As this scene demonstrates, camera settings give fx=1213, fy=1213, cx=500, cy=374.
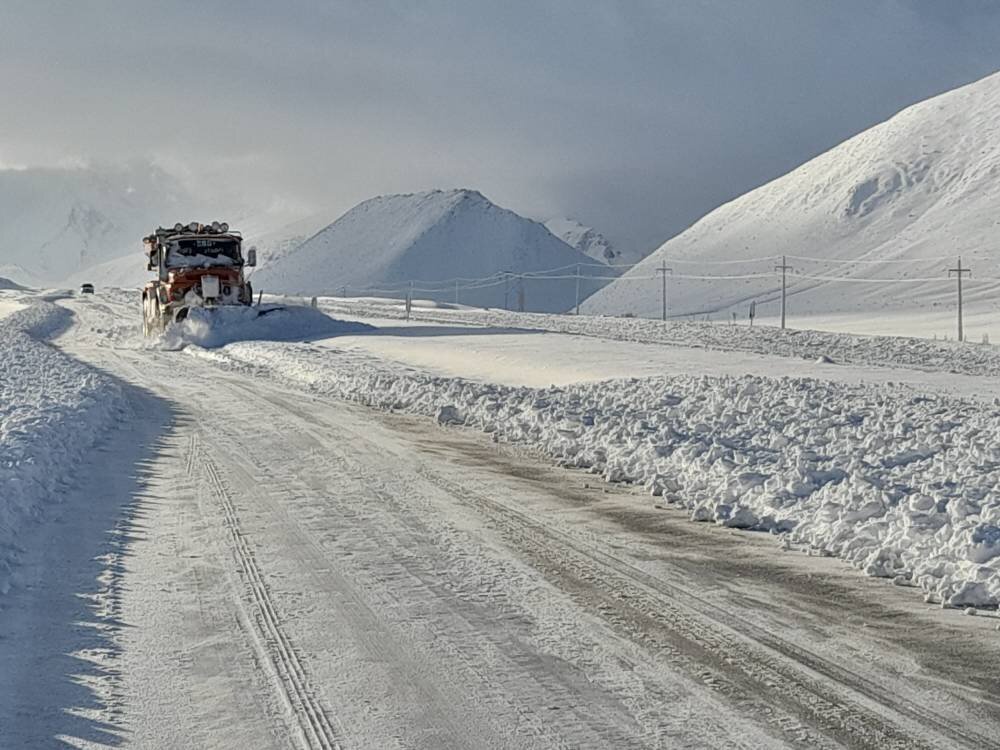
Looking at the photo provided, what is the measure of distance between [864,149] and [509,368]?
143283mm

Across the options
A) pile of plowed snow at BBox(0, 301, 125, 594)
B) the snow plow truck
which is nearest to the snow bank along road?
pile of plowed snow at BBox(0, 301, 125, 594)

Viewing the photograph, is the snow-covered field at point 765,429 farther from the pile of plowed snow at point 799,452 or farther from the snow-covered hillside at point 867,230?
the snow-covered hillside at point 867,230

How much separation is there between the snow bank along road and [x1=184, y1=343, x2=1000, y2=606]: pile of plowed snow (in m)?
0.42

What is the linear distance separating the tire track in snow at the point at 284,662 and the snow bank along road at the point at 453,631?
0.6 inches

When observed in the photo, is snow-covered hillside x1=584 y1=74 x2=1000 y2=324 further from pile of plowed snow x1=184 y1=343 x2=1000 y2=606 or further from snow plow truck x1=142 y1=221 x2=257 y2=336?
pile of plowed snow x1=184 y1=343 x2=1000 y2=606

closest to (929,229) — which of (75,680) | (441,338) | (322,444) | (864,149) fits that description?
(864,149)

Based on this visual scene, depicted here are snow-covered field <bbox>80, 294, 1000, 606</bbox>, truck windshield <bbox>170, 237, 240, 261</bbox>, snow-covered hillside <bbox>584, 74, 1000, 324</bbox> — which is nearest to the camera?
snow-covered field <bbox>80, 294, 1000, 606</bbox>

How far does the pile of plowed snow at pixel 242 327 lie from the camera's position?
110ft

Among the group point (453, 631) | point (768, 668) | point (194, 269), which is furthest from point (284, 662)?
point (194, 269)

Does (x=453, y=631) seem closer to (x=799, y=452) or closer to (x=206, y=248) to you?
(x=799, y=452)

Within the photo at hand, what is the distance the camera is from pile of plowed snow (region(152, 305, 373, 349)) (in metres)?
33.6

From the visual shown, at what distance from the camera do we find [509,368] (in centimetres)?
2466

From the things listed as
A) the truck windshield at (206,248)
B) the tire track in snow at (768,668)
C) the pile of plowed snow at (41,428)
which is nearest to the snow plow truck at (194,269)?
the truck windshield at (206,248)

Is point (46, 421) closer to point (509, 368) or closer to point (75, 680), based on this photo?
point (75, 680)
